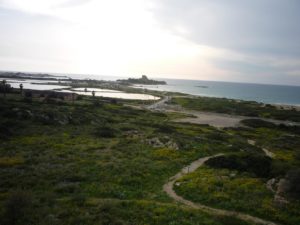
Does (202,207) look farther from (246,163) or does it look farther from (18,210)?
Result: (246,163)

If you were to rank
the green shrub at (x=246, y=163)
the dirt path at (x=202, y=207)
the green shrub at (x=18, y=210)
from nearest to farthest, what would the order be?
the green shrub at (x=18, y=210), the dirt path at (x=202, y=207), the green shrub at (x=246, y=163)

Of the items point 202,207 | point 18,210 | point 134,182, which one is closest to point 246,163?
point 202,207

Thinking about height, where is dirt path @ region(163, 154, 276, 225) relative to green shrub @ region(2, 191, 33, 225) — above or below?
below

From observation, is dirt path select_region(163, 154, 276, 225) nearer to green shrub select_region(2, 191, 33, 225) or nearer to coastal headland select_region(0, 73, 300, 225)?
coastal headland select_region(0, 73, 300, 225)

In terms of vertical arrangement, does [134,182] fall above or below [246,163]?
below

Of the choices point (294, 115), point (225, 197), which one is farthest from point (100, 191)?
point (294, 115)

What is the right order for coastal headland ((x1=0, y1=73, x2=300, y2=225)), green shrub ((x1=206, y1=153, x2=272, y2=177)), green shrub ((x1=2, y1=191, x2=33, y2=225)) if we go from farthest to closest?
green shrub ((x1=206, y1=153, x2=272, y2=177)) < coastal headland ((x1=0, y1=73, x2=300, y2=225)) < green shrub ((x1=2, y1=191, x2=33, y2=225))

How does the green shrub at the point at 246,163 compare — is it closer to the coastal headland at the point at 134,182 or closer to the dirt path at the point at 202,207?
the coastal headland at the point at 134,182

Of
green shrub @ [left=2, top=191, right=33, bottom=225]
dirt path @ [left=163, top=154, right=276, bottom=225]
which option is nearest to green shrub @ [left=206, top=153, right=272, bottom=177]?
dirt path @ [left=163, top=154, right=276, bottom=225]

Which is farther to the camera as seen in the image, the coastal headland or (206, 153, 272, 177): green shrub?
(206, 153, 272, 177): green shrub

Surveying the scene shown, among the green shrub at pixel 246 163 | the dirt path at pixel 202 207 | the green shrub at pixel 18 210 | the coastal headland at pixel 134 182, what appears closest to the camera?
the green shrub at pixel 18 210

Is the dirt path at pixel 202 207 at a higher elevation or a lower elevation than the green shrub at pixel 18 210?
lower

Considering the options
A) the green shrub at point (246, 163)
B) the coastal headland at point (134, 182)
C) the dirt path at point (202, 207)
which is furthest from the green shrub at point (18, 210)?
the green shrub at point (246, 163)

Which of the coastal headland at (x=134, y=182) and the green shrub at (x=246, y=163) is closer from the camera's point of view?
the coastal headland at (x=134, y=182)
